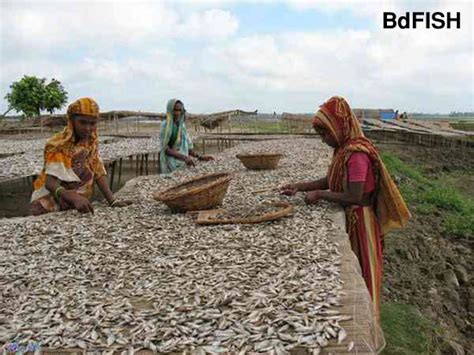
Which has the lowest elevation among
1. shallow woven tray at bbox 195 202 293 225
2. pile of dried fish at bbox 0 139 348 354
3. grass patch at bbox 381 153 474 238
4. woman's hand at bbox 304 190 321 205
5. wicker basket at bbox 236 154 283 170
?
grass patch at bbox 381 153 474 238

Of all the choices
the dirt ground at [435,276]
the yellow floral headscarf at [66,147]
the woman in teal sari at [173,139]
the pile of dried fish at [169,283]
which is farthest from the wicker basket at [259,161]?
the yellow floral headscarf at [66,147]

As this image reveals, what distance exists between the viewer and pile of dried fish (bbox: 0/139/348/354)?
1.91 m

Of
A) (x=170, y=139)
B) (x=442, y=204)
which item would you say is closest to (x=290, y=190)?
(x=170, y=139)

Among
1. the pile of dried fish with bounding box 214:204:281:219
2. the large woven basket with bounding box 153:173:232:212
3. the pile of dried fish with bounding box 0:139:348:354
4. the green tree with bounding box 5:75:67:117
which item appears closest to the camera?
the pile of dried fish with bounding box 0:139:348:354

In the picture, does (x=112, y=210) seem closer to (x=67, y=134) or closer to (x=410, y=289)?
(x=67, y=134)

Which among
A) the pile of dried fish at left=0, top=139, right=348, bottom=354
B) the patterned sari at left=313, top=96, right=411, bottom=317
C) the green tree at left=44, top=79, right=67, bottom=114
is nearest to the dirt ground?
the patterned sari at left=313, top=96, right=411, bottom=317

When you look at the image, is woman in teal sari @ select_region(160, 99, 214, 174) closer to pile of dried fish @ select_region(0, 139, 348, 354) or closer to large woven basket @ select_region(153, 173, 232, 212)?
large woven basket @ select_region(153, 173, 232, 212)

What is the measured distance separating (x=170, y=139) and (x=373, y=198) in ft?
12.0

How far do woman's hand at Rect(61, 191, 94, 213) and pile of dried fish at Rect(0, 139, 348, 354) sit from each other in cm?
7

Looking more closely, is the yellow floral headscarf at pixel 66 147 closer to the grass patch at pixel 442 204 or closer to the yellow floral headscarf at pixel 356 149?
the yellow floral headscarf at pixel 356 149

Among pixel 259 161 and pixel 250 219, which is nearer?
pixel 250 219

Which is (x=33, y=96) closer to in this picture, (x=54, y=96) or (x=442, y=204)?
(x=54, y=96)

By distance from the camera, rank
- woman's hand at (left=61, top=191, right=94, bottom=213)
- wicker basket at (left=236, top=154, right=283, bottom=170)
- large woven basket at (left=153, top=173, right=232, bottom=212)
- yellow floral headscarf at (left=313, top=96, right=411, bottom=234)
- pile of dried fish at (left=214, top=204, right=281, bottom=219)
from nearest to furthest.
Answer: yellow floral headscarf at (left=313, top=96, right=411, bottom=234), pile of dried fish at (left=214, top=204, right=281, bottom=219), large woven basket at (left=153, top=173, right=232, bottom=212), woman's hand at (left=61, top=191, right=94, bottom=213), wicker basket at (left=236, top=154, right=283, bottom=170)

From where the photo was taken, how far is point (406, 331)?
4.31 m
